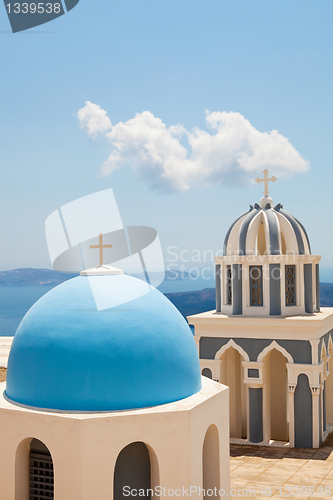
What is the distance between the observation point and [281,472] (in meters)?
14.1

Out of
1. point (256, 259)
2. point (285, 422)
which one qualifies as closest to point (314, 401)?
point (285, 422)

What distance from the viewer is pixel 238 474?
13.8 meters

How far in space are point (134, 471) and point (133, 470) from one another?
0.02 metres

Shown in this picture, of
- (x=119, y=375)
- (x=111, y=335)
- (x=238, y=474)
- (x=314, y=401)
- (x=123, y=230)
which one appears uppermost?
(x=123, y=230)

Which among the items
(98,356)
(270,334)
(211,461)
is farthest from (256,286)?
(98,356)

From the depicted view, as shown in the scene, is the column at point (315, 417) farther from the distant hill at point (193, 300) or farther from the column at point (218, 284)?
the distant hill at point (193, 300)

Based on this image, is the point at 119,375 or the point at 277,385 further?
the point at 277,385

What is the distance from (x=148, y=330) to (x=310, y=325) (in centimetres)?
914

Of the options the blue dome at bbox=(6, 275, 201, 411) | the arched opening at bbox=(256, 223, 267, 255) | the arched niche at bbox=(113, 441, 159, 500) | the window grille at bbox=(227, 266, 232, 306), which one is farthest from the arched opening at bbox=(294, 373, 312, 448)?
the arched niche at bbox=(113, 441, 159, 500)

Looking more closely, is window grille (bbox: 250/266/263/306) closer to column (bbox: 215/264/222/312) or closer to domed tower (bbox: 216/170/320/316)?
domed tower (bbox: 216/170/320/316)

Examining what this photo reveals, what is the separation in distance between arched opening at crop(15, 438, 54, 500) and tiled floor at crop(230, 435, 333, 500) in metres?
5.49

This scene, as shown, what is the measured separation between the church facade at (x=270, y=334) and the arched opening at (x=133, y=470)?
30.0 feet

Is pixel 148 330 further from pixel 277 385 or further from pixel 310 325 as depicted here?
pixel 277 385

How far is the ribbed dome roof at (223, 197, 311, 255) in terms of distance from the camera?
58.5 ft
